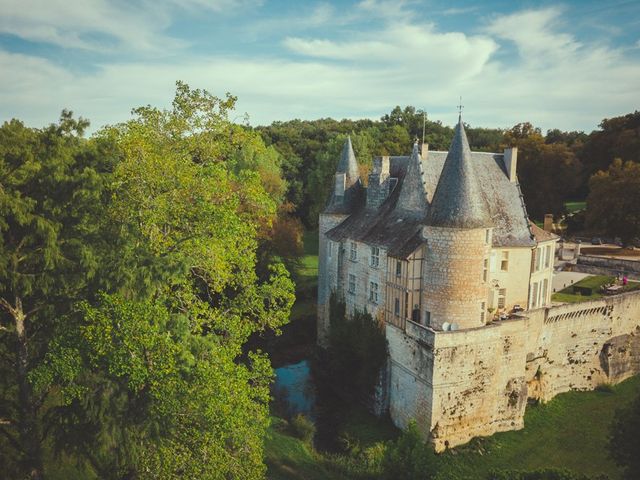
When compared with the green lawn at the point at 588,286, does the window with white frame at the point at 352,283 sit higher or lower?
higher

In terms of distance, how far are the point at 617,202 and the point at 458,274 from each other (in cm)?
2868

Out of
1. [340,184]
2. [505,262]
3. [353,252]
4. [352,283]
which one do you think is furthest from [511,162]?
[352,283]

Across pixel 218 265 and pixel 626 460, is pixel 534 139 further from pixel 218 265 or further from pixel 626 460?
pixel 218 265

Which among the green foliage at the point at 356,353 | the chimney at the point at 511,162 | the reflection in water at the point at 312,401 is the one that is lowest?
the reflection in water at the point at 312,401

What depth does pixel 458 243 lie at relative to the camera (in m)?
23.0

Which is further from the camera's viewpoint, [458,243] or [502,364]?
[502,364]

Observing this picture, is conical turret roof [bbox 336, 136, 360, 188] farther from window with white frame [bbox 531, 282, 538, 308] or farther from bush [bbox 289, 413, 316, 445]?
bush [bbox 289, 413, 316, 445]

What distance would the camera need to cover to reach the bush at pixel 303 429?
23734 millimetres

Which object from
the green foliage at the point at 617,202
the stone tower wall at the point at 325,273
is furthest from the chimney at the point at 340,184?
the green foliage at the point at 617,202

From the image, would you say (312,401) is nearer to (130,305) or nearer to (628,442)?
(628,442)

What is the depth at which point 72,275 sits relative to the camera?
45.2 feet

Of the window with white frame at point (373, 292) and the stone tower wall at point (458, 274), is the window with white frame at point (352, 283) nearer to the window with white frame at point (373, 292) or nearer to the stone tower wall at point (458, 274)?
the window with white frame at point (373, 292)

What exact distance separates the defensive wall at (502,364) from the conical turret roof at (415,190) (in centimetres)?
678

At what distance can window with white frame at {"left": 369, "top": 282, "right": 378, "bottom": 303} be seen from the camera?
28.3 meters
